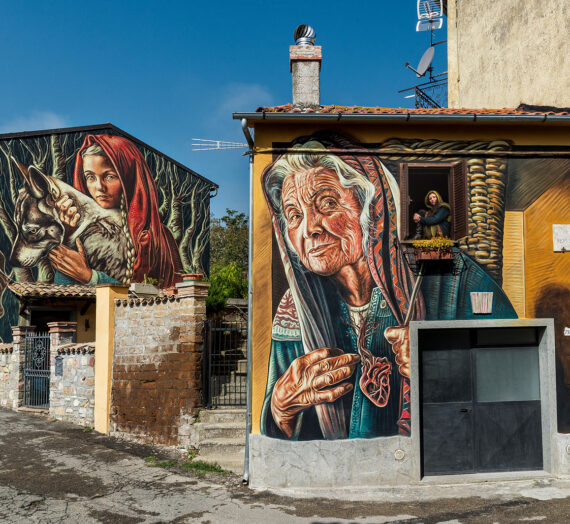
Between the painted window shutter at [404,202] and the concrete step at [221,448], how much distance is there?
4090 mm

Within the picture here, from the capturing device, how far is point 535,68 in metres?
11.4

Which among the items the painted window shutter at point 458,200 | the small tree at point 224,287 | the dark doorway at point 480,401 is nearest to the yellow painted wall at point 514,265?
the dark doorway at point 480,401

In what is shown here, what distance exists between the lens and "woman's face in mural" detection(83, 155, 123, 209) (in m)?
17.9

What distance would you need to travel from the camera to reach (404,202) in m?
7.73

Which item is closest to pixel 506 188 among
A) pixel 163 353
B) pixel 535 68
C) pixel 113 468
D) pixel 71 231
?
pixel 535 68

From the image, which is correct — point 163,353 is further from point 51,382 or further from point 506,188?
point 506,188

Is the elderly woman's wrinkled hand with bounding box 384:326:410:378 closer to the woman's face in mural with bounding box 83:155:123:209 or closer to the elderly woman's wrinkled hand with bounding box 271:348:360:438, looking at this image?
the elderly woman's wrinkled hand with bounding box 271:348:360:438

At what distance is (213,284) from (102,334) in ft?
20.2

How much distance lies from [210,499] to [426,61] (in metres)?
13.2

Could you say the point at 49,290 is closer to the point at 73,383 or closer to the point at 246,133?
the point at 73,383

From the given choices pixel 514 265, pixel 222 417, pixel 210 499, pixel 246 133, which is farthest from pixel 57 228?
pixel 514 265

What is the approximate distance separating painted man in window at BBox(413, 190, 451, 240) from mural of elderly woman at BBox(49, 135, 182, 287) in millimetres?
12756

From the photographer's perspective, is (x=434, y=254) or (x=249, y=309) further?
(x=249, y=309)

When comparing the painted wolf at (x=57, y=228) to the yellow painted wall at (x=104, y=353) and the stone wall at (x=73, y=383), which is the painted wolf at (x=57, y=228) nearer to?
the stone wall at (x=73, y=383)
